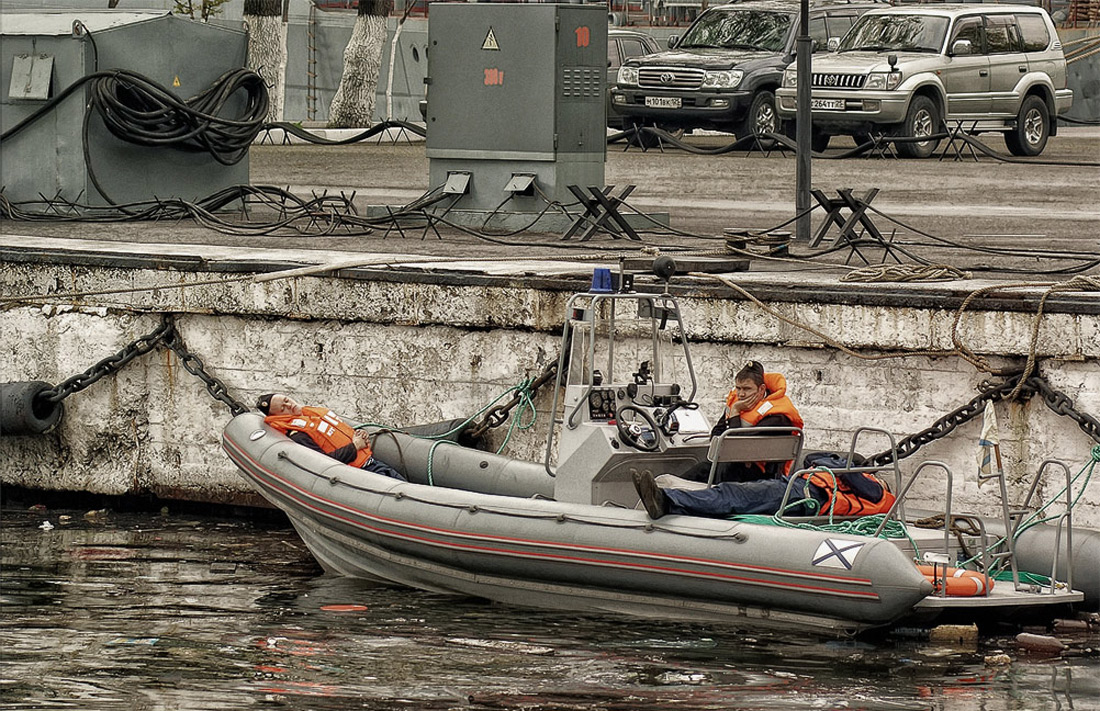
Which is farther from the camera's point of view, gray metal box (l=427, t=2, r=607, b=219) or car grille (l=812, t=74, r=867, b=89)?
car grille (l=812, t=74, r=867, b=89)

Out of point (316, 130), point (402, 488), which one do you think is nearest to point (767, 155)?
point (316, 130)

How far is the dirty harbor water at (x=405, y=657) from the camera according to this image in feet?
25.0

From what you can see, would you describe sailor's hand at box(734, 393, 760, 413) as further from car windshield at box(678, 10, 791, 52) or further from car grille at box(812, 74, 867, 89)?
car windshield at box(678, 10, 791, 52)

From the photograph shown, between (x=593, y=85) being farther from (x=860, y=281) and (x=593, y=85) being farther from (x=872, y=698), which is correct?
(x=872, y=698)

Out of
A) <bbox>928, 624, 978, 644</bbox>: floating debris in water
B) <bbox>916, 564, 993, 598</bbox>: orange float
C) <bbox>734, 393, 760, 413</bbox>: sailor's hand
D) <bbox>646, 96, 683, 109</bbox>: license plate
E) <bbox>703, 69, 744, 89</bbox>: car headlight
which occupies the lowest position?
<bbox>928, 624, 978, 644</bbox>: floating debris in water

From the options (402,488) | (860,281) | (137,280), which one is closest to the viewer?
(402,488)

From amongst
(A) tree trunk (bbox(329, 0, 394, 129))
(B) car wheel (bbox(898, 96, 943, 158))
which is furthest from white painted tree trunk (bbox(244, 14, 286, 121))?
(B) car wheel (bbox(898, 96, 943, 158))

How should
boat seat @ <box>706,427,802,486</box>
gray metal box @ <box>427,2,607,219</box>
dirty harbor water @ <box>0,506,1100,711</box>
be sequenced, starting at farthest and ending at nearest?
gray metal box @ <box>427,2,607,219</box>, boat seat @ <box>706,427,802,486</box>, dirty harbor water @ <box>0,506,1100,711</box>

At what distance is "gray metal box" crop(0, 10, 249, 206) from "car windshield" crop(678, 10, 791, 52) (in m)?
9.16

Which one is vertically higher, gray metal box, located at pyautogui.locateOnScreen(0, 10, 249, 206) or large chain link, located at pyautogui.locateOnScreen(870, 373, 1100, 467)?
gray metal box, located at pyautogui.locateOnScreen(0, 10, 249, 206)

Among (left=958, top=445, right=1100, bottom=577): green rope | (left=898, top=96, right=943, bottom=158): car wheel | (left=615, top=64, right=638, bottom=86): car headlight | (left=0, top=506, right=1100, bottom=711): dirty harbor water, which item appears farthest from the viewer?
(left=615, top=64, right=638, bottom=86): car headlight

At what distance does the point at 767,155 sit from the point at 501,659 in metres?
15.2

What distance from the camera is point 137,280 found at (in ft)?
40.0

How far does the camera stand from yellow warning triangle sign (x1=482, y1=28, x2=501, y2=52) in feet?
47.8
